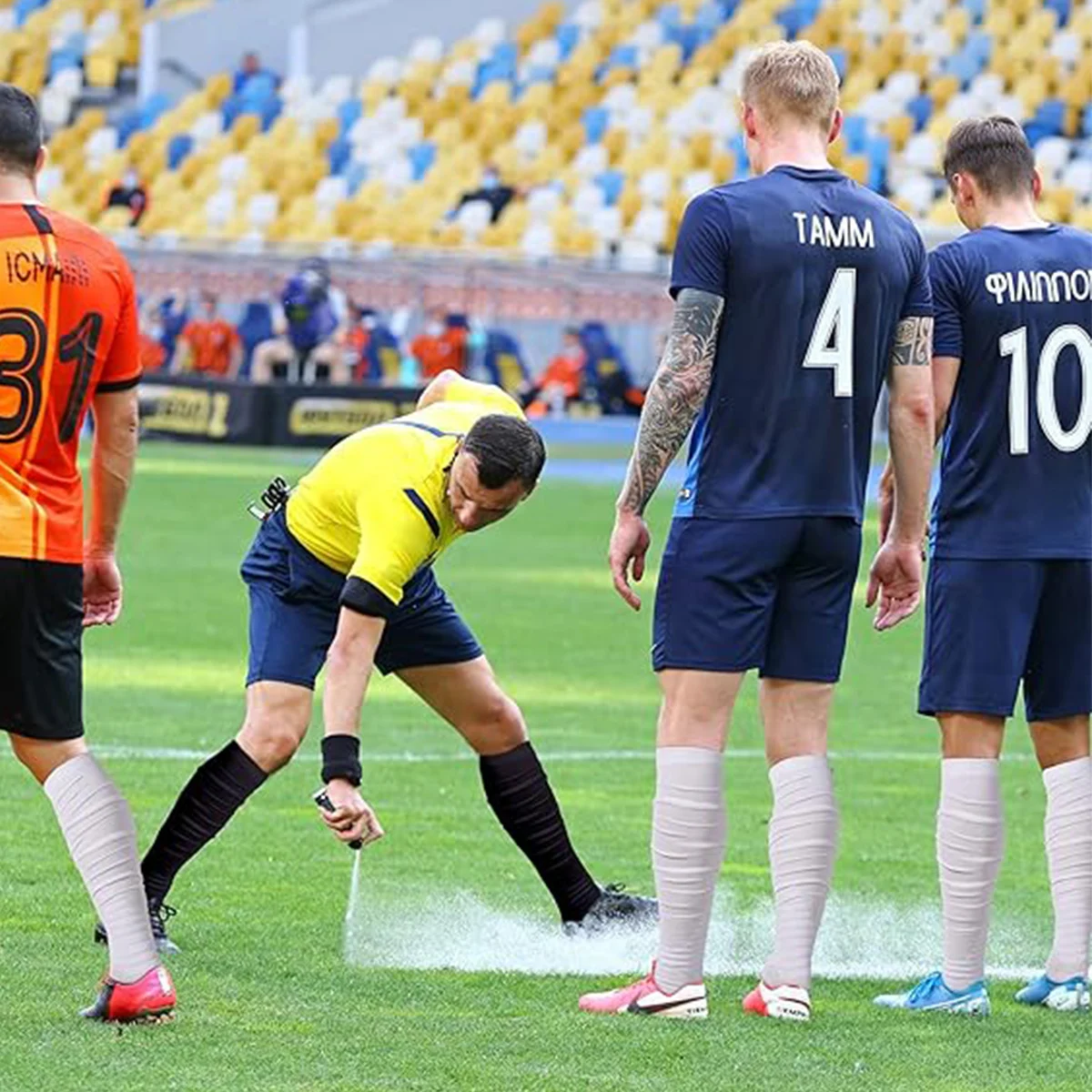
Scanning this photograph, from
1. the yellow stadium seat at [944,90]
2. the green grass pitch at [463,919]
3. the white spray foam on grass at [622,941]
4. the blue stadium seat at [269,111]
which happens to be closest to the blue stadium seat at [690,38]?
the yellow stadium seat at [944,90]

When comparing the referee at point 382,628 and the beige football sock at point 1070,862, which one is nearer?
the referee at point 382,628

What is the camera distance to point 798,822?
619 centimetres

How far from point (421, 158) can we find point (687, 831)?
113 ft

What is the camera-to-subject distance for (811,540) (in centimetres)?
609

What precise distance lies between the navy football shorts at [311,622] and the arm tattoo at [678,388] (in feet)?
3.60

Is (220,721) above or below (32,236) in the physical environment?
below

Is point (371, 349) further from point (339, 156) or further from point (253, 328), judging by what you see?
point (339, 156)

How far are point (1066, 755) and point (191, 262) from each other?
2925 centimetres

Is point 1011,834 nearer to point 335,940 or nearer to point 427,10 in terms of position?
point 335,940

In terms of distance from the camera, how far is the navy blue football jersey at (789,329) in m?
5.91

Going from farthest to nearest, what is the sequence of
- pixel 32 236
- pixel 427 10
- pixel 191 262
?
pixel 427 10 → pixel 191 262 → pixel 32 236

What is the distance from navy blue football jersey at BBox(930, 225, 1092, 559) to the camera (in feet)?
20.7

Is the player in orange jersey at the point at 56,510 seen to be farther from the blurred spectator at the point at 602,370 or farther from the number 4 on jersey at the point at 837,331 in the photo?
the blurred spectator at the point at 602,370

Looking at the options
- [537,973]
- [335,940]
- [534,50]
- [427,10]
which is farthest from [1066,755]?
[427,10]
